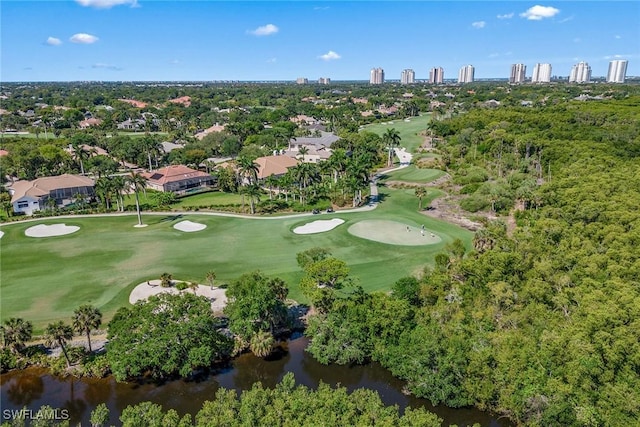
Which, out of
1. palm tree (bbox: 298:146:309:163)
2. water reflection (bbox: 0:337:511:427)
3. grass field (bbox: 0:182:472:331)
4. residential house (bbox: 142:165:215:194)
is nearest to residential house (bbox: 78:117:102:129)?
residential house (bbox: 142:165:215:194)

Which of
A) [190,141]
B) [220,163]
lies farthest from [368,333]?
[190,141]

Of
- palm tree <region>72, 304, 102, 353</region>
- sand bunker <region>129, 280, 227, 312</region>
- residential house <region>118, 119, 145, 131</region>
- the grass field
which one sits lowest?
sand bunker <region>129, 280, 227, 312</region>

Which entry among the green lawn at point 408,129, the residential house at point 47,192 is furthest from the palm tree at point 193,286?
the green lawn at point 408,129

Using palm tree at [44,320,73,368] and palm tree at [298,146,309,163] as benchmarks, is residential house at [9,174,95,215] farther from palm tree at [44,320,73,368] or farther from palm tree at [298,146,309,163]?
palm tree at [44,320,73,368]

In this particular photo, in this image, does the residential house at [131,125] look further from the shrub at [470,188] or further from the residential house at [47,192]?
the shrub at [470,188]

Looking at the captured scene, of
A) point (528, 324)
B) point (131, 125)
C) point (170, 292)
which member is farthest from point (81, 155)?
point (528, 324)

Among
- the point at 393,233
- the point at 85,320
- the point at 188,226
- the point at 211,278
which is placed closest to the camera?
the point at 85,320

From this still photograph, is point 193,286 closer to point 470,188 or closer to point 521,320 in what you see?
point 521,320
